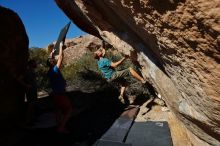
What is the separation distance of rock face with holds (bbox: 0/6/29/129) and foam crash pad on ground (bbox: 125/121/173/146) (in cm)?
327

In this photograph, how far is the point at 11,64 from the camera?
7.84 m

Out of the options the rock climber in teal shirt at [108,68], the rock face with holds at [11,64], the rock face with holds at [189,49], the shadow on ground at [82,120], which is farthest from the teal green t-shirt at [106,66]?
the rock face with holds at [189,49]

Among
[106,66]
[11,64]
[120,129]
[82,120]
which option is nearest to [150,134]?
[120,129]

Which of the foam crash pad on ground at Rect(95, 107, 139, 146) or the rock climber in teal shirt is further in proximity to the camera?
the rock climber in teal shirt

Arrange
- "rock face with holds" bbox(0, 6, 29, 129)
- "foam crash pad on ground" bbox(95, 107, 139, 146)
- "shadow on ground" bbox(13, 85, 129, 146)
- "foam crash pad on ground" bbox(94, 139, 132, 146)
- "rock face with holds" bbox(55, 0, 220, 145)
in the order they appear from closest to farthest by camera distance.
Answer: "rock face with holds" bbox(55, 0, 220, 145), "foam crash pad on ground" bbox(94, 139, 132, 146), "foam crash pad on ground" bbox(95, 107, 139, 146), "shadow on ground" bbox(13, 85, 129, 146), "rock face with holds" bbox(0, 6, 29, 129)

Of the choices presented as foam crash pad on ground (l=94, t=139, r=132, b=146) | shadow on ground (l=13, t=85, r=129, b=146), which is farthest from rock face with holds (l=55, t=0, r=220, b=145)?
shadow on ground (l=13, t=85, r=129, b=146)

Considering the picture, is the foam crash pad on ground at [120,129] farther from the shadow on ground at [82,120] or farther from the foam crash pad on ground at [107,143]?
the shadow on ground at [82,120]

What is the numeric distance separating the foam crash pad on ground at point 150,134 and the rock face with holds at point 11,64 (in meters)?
3.27

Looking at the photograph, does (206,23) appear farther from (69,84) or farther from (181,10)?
(69,84)

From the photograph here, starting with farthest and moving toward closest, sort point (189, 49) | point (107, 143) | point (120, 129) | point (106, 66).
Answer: point (106, 66), point (120, 129), point (107, 143), point (189, 49)

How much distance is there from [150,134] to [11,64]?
4111 mm

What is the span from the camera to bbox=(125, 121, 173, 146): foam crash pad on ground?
5.72 m

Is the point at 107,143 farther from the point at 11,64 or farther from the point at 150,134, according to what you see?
the point at 11,64

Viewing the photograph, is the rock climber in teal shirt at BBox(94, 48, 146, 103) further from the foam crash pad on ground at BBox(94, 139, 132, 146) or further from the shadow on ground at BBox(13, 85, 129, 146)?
the foam crash pad on ground at BBox(94, 139, 132, 146)
